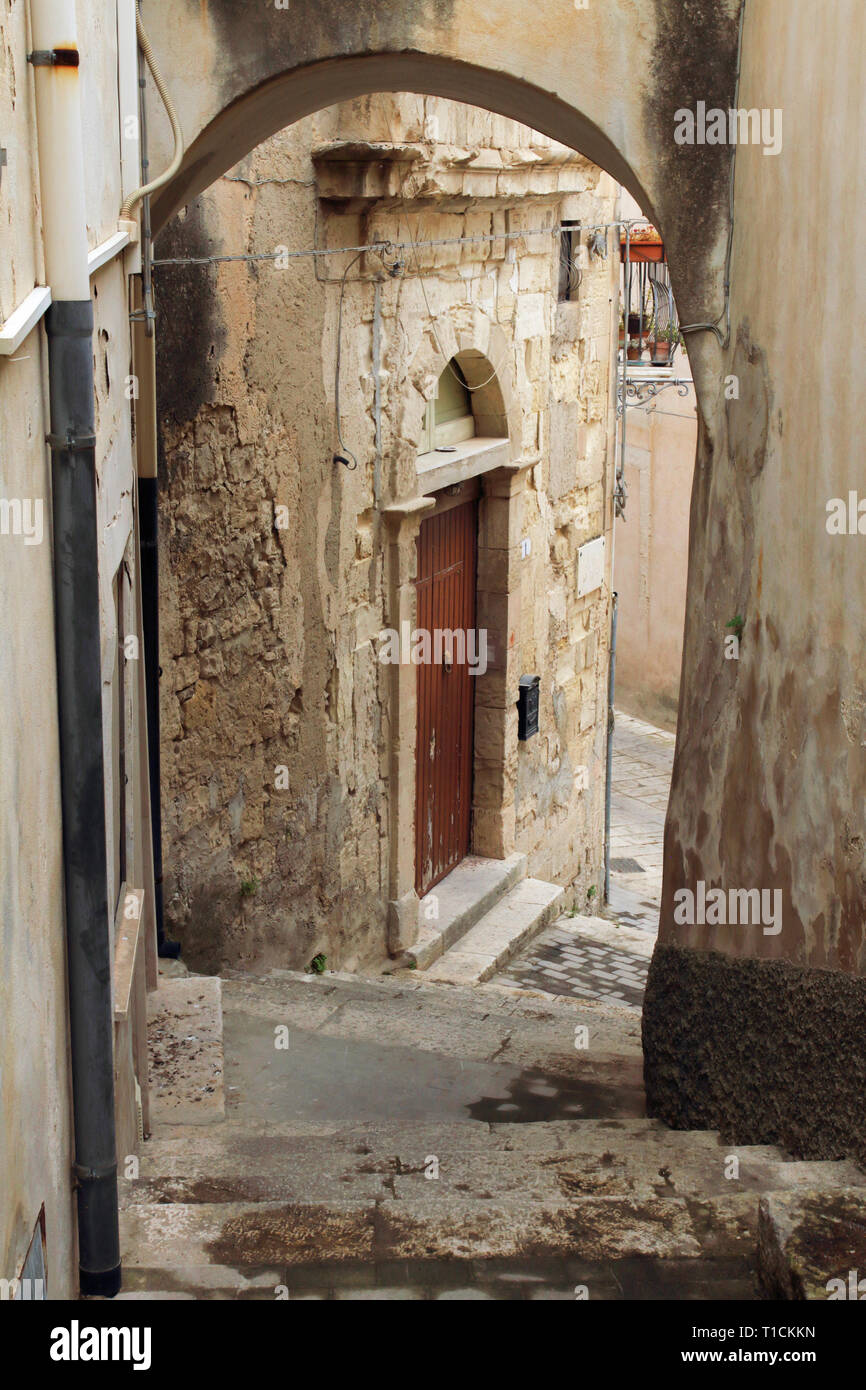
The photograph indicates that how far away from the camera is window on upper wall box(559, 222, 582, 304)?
973 cm

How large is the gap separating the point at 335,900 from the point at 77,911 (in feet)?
16.4

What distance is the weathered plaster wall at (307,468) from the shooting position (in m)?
6.40

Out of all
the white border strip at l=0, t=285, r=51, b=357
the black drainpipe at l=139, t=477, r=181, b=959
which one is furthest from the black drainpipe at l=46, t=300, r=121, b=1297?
the black drainpipe at l=139, t=477, r=181, b=959

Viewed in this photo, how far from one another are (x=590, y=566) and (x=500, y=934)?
3104 millimetres

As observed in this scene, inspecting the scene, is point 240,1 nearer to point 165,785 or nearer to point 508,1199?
point 165,785

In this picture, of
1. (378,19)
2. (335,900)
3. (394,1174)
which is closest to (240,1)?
(378,19)

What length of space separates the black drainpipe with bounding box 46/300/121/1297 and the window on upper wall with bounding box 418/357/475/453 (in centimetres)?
569

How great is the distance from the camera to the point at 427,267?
26.2 ft

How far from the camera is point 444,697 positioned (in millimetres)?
9156

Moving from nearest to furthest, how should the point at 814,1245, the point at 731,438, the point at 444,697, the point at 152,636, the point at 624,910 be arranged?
the point at 814,1245, the point at 731,438, the point at 152,636, the point at 444,697, the point at 624,910

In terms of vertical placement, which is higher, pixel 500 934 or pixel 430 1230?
pixel 430 1230

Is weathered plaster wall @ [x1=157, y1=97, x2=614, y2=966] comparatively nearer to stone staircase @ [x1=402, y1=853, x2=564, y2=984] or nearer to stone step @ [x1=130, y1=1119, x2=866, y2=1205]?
stone staircase @ [x1=402, y1=853, x2=564, y2=984]

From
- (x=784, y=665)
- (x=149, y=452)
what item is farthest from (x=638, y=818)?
(x=784, y=665)

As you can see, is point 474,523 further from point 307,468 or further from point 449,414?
point 307,468
